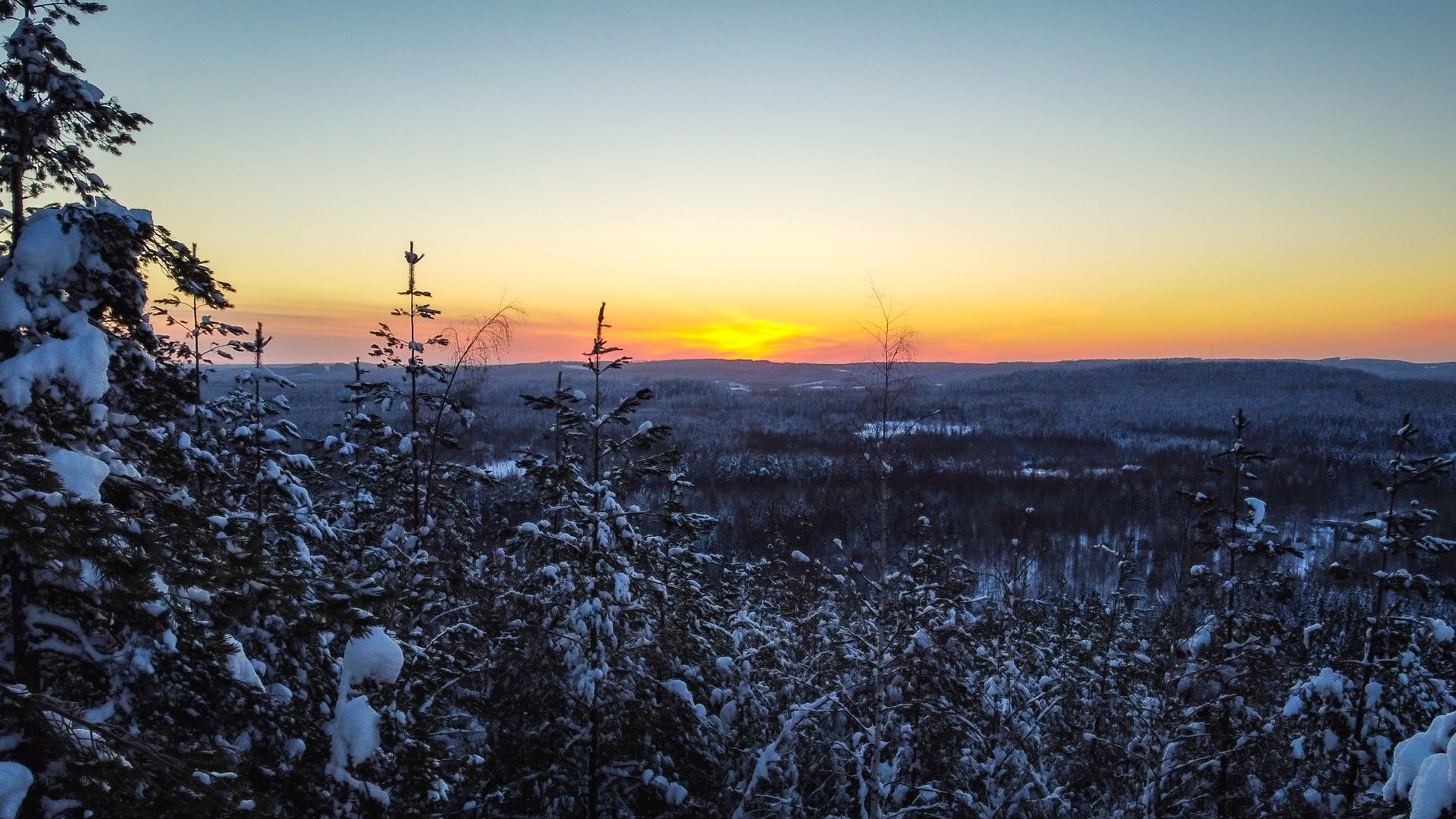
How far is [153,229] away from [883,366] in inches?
273

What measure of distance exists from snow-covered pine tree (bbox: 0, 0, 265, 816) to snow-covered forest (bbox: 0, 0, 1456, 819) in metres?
0.02

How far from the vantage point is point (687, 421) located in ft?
503

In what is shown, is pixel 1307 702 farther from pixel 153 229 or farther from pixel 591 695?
pixel 153 229

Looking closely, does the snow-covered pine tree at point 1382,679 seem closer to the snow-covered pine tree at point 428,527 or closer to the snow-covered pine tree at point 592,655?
the snow-covered pine tree at point 592,655

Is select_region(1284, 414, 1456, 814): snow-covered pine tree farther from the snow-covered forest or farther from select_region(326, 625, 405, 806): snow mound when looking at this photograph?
select_region(326, 625, 405, 806): snow mound

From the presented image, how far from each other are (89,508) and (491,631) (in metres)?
8.73

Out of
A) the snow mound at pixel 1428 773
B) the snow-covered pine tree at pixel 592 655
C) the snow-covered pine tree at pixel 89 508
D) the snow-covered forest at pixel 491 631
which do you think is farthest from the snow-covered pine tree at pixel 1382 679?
the snow-covered pine tree at pixel 89 508

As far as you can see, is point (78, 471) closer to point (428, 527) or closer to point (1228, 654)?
point (428, 527)

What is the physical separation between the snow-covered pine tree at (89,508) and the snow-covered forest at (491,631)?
2 cm

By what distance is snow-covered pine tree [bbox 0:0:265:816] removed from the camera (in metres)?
3.11

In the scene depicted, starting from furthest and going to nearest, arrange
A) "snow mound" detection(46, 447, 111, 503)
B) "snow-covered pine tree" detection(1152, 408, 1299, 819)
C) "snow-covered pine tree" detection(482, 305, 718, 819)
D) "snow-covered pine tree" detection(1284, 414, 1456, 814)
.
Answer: "snow-covered pine tree" detection(1152, 408, 1299, 819), "snow-covered pine tree" detection(1284, 414, 1456, 814), "snow-covered pine tree" detection(482, 305, 718, 819), "snow mound" detection(46, 447, 111, 503)

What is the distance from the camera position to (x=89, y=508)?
10.6ft

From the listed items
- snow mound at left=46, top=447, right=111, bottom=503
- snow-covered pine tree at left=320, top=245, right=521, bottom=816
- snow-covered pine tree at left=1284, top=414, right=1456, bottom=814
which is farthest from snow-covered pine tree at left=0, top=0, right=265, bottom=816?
snow-covered pine tree at left=1284, top=414, right=1456, bottom=814

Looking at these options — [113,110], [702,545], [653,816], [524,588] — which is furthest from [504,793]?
[702,545]
